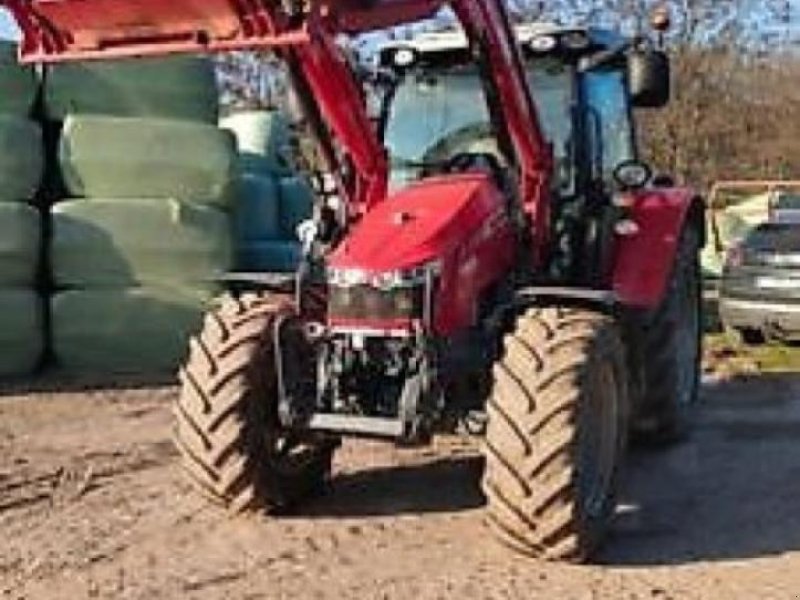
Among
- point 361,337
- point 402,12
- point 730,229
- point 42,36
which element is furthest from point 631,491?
point 730,229

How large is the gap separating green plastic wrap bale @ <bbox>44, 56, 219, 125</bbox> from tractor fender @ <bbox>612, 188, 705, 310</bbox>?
194 inches

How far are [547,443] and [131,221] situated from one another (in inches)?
244

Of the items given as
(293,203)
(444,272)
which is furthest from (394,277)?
(293,203)

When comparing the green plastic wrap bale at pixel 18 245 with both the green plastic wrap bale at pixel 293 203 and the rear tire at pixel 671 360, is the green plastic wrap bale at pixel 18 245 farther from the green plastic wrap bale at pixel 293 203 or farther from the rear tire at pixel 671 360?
the rear tire at pixel 671 360

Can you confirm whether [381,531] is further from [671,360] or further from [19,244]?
[19,244]

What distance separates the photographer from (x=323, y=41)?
618 centimetres

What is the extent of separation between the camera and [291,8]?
587cm

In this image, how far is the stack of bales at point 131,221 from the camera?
37.7ft

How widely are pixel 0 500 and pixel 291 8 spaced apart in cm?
298

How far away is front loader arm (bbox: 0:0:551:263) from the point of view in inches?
229

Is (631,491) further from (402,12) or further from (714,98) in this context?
(714,98)

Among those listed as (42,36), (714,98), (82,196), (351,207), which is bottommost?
(714,98)

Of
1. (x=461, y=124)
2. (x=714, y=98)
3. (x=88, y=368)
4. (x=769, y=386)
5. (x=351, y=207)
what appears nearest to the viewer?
(x=351, y=207)

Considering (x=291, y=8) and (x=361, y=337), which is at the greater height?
(x=291, y=8)
